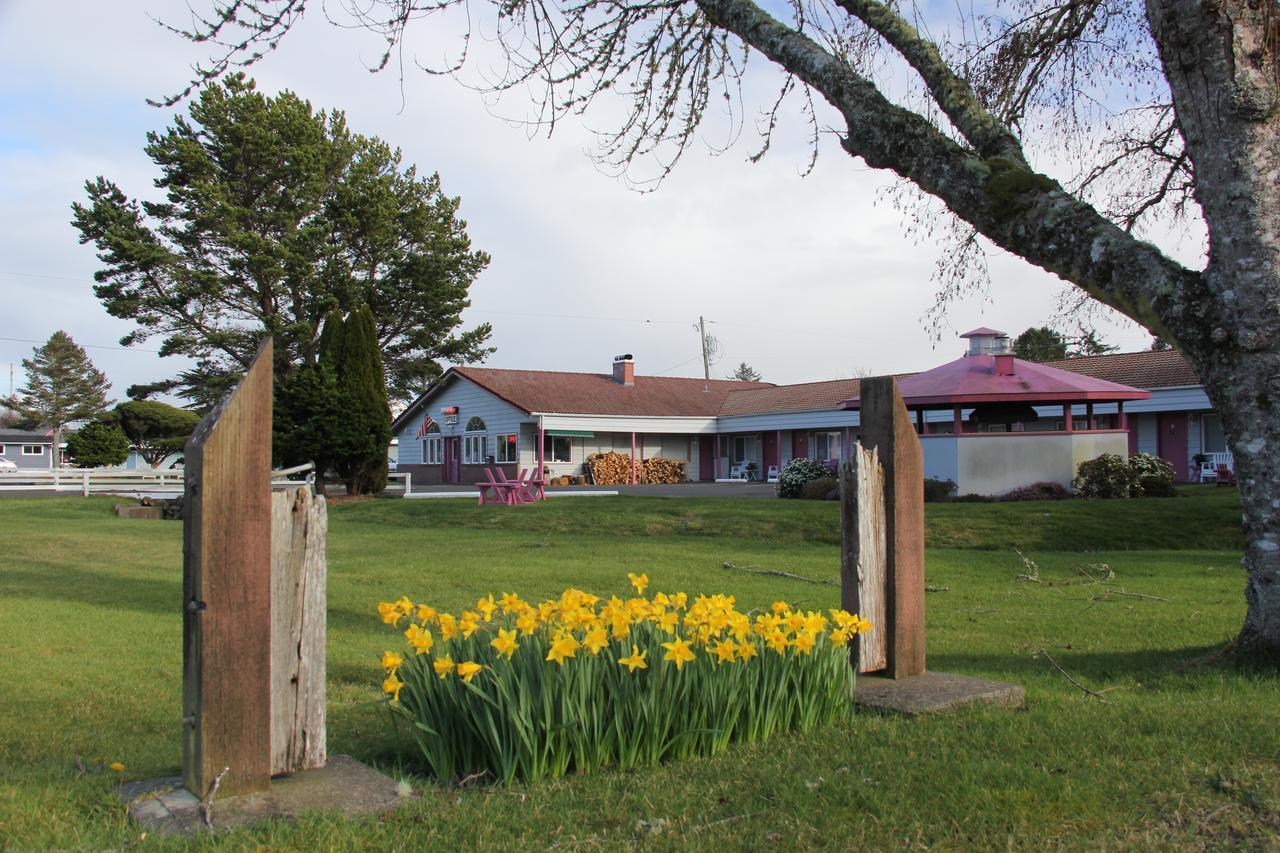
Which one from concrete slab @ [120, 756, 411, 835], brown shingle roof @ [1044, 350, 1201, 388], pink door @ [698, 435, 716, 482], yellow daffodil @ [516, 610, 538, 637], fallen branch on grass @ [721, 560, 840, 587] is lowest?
fallen branch on grass @ [721, 560, 840, 587]

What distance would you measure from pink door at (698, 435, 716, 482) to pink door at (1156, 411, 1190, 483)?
19066mm

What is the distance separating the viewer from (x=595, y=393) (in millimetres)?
44594

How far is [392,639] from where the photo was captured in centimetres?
795

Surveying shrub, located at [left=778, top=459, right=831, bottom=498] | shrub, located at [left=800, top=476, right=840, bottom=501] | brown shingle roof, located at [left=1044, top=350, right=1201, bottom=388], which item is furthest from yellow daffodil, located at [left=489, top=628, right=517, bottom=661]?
brown shingle roof, located at [left=1044, top=350, right=1201, bottom=388]

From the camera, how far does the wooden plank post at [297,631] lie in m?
3.80

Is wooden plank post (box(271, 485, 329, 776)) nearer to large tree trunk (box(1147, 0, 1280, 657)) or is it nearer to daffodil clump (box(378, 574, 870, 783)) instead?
daffodil clump (box(378, 574, 870, 783))

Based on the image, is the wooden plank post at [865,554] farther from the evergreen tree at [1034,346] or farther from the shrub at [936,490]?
the evergreen tree at [1034,346]

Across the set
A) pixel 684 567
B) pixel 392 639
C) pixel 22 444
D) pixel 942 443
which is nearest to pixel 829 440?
pixel 942 443

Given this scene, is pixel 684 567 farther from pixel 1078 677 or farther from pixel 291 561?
pixel 291 561

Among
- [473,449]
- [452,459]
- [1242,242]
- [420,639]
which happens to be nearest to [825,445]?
[473,449]

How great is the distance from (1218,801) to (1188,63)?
4.33 metres

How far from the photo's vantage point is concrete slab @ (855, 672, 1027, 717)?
190 inches

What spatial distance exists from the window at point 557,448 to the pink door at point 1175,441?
21.9m

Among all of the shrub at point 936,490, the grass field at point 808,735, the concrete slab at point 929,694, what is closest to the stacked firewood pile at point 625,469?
the shrub at point 936,490
